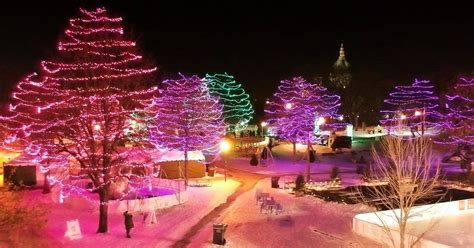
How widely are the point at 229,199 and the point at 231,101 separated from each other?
44.4 meters

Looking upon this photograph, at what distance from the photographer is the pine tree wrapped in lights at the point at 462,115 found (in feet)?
132

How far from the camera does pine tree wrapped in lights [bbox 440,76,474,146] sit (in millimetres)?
40344

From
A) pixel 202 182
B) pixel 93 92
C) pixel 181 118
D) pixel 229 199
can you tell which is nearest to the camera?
pixel 93 92

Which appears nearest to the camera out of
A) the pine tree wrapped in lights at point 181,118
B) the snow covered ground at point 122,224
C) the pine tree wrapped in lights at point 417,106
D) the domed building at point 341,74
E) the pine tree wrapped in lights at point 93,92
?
the snow covered ground at point 122,224

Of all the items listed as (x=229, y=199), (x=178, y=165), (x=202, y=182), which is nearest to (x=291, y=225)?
(x=229, y=199)

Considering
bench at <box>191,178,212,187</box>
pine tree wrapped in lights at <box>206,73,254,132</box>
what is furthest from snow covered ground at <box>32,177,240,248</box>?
pine tree wrapped in lights at <box>206,73,254,132</box>

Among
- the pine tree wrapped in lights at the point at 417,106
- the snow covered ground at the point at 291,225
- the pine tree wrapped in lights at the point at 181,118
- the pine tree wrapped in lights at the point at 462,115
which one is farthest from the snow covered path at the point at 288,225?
the pine tree wrapped in lights at the point at 417,106

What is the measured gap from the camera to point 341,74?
95.3 m

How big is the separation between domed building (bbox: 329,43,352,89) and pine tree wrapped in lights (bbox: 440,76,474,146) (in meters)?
34.4

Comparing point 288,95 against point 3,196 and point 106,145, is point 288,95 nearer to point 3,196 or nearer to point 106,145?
point 106,145

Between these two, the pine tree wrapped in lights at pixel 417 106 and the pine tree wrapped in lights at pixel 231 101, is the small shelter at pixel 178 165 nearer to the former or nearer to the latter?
the pine tree wrapped in lights at pixel 417 106

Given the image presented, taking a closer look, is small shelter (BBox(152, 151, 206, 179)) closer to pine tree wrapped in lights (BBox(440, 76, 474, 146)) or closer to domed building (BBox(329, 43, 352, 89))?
pine tree wrapped in lights (BBox(440, 76, 474, 146))

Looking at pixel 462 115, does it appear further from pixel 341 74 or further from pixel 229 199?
pixel 341 74

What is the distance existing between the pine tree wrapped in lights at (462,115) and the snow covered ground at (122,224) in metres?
22.3
